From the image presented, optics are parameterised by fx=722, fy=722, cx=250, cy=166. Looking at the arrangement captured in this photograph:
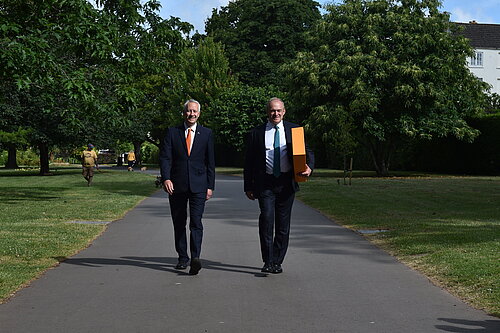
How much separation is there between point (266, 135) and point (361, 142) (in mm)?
30379

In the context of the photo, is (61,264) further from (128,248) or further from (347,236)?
(347,236)

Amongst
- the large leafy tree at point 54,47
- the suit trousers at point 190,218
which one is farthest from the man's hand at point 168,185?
the large leafy tree at point 54,47

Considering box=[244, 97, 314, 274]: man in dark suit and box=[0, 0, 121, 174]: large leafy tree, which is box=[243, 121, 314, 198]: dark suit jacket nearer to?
box=[244, 97, 314, 274]: man in dark suit

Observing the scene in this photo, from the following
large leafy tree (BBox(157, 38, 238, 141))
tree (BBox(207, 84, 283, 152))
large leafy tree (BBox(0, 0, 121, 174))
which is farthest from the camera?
large leafy tree (BBox(157, 38, 238, 141))

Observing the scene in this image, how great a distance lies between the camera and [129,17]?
71.7 ft

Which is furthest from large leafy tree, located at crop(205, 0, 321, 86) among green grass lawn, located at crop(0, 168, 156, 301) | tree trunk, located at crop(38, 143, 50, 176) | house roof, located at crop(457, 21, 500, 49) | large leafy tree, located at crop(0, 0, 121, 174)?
green grass lawn, located at crop(0, 168, 156, 301)

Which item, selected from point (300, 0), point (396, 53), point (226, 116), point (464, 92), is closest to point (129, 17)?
point (396, 53)

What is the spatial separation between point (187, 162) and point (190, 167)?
0.07 metres

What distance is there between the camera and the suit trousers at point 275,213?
25.2 feet

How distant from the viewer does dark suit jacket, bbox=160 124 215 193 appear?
7852 mm

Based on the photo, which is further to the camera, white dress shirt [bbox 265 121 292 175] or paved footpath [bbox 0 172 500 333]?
white dress shirt [bbox 265 121 292 175]

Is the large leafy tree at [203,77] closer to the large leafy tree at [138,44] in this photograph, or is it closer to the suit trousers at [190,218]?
the large leafy tree at [138,44]

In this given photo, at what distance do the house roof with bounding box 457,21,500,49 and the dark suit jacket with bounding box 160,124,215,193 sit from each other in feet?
221

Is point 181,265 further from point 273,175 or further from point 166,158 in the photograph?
point 273,175
